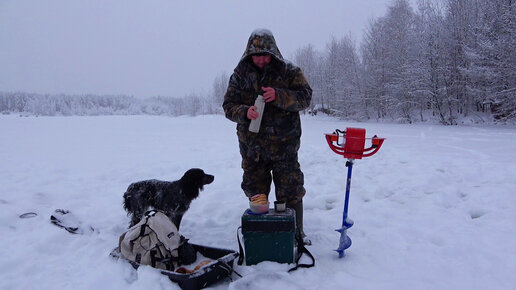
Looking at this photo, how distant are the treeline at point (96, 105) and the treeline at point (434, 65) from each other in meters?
40.4

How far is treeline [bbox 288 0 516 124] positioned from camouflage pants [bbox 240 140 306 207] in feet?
58.1

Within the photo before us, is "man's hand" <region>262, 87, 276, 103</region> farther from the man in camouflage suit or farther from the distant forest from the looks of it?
the distant forest

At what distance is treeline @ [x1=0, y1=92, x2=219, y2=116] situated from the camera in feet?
242

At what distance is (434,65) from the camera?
1923 cm

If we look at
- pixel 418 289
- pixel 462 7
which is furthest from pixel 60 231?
pixel 462 7

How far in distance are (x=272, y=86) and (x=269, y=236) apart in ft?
4.16

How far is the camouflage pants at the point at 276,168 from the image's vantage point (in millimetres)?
2680

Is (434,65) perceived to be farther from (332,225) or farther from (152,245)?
(152,245)

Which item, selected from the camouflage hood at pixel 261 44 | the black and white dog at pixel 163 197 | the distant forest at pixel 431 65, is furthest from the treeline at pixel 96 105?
the camouflage hood at pixel 261 44

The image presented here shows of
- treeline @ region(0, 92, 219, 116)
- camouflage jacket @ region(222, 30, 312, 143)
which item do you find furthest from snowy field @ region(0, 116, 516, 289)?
treeline @ region(0, 92, 219, 116)

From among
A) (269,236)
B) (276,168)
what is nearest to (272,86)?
(276,168)

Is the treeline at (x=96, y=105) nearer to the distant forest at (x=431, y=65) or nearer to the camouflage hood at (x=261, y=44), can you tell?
the distant forest at (x=431, y=65)

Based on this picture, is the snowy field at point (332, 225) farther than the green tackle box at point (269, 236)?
No

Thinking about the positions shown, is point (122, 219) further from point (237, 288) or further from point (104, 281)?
point (237, 288)
